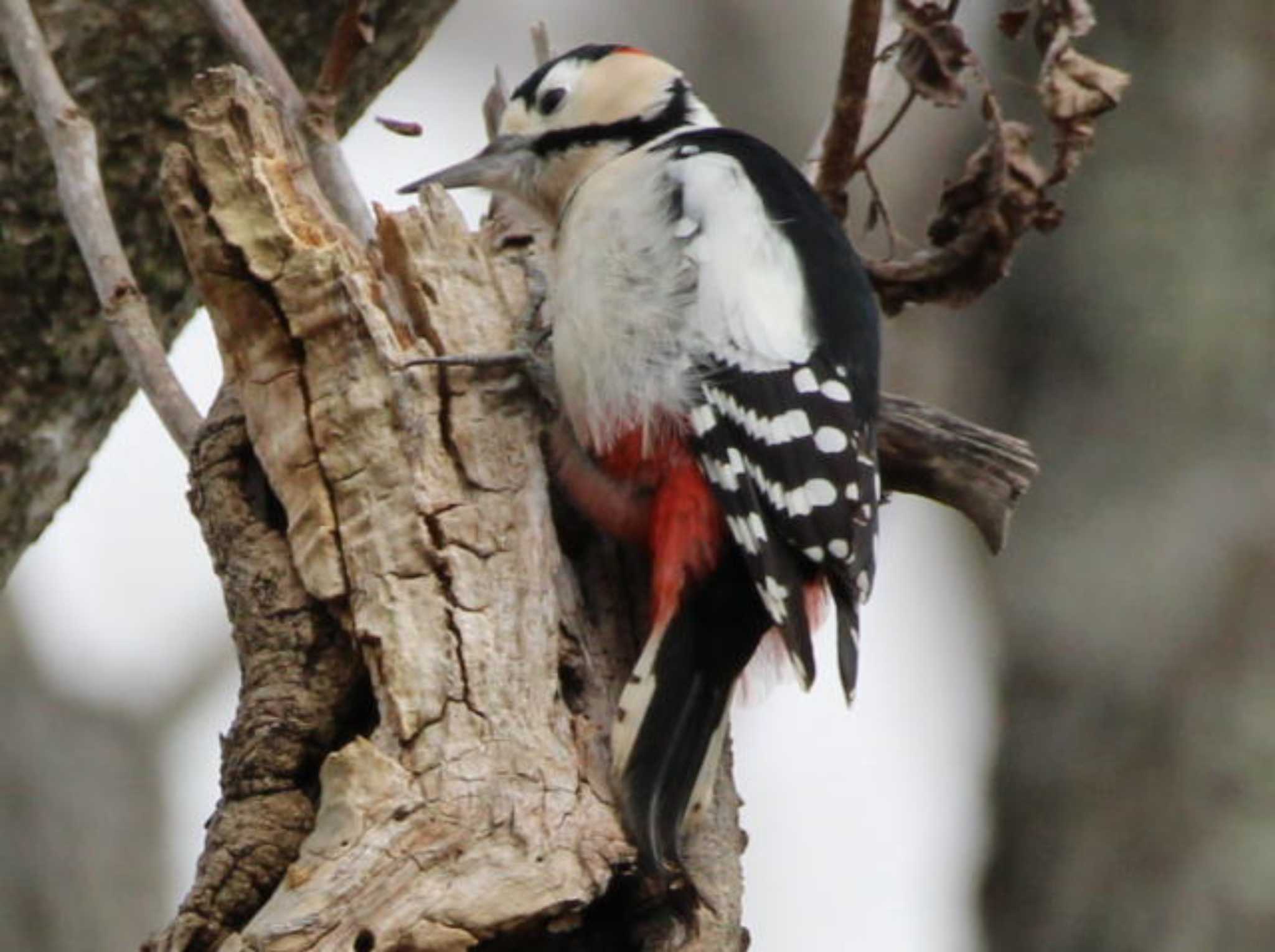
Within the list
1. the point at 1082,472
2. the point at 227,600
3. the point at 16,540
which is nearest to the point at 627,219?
the point at 227,600

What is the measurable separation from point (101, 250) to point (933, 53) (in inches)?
54.0

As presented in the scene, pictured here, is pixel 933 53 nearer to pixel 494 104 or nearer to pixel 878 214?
pixel 878 214

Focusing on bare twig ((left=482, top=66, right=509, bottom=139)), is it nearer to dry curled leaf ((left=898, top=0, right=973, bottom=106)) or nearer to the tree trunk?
dry curled leaf ((left=898, top=0, right=973, bottom=106))

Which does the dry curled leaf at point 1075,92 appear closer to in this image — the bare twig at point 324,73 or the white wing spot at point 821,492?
the white wing spot at point 821,492

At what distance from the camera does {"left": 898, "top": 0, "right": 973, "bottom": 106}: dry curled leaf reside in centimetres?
396

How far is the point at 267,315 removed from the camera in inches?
128

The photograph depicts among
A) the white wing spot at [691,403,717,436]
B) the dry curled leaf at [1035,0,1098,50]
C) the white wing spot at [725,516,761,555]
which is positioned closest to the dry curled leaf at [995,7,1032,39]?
the dry curled leaf at [1035,0,1098,50]

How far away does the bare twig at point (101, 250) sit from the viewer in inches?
137

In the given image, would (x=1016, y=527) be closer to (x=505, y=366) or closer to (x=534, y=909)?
(x=505, y=366)

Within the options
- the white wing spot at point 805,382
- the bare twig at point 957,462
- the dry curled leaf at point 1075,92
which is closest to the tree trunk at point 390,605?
the white wing spot at point 805,382

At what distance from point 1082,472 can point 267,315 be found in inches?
141

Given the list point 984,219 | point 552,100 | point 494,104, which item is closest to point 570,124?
point 552,100

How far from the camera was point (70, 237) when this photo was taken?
13.1 ft

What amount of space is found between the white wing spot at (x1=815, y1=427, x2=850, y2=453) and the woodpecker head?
826 mm
